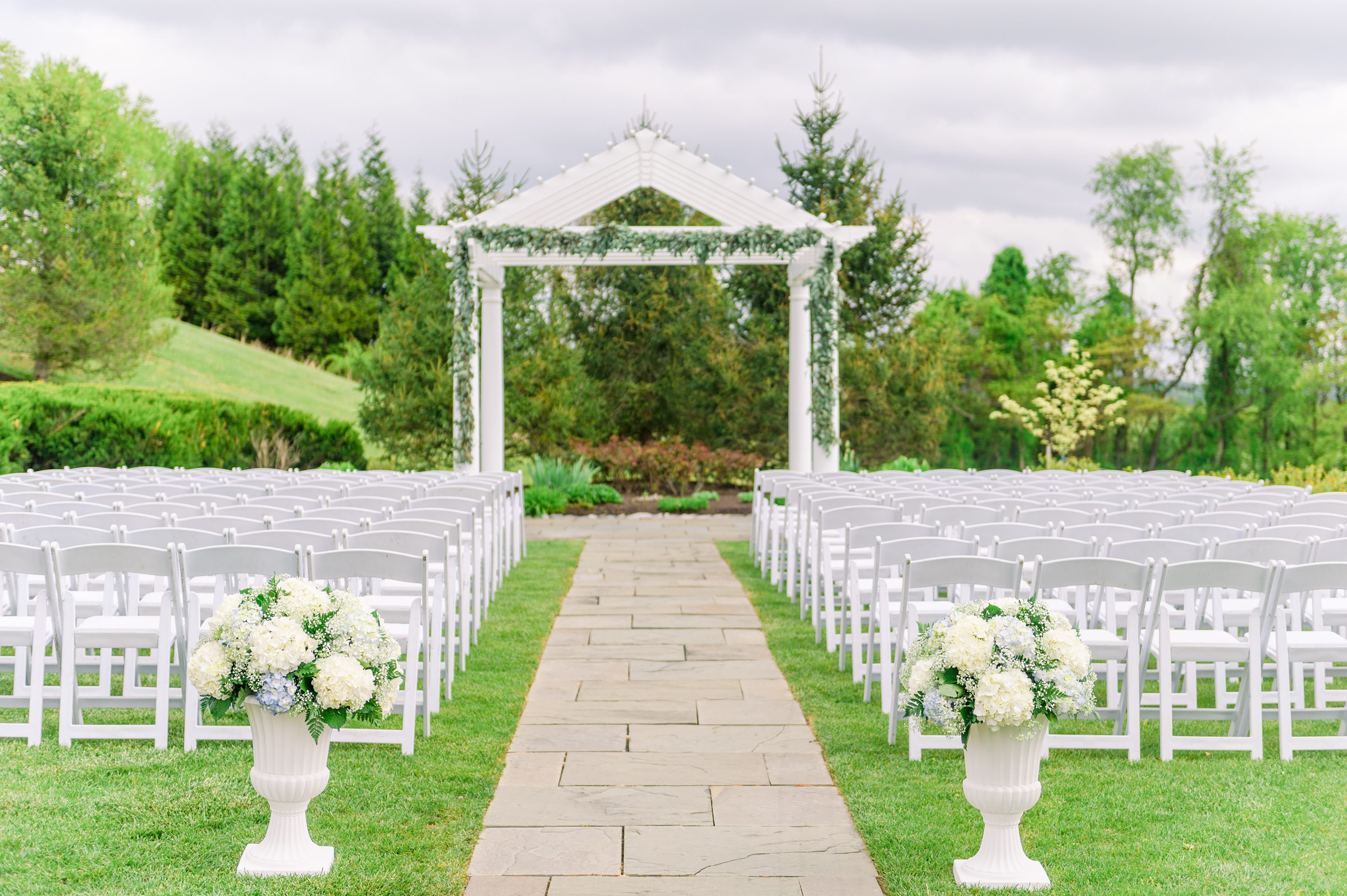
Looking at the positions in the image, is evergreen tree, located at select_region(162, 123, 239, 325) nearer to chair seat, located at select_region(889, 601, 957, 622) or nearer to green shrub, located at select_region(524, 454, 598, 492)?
green shrub, located at select_region(524, 454, 598, 492)

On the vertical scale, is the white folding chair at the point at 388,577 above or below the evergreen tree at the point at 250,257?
below

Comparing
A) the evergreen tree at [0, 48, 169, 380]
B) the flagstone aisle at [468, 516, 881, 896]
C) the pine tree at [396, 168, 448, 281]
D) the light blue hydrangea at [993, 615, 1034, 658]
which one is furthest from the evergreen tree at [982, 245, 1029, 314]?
the light blue hydrangea at [993, 615, 1034, 658]

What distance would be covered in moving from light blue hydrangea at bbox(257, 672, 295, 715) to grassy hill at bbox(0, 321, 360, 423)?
28881 millimetres

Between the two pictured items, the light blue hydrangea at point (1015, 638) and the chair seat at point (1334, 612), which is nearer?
the light blue hydrangea at point (1015, 638)

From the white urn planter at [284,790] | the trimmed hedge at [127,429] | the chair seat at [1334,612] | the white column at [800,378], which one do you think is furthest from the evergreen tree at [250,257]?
the white urn planter at [284,790]

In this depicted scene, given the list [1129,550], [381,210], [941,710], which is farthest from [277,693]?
[381,210]

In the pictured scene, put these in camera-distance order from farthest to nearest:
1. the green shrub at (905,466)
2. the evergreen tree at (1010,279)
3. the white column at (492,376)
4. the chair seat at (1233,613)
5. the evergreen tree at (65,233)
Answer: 1. the evergreen tree at (1010,279)
2. the evergreen tree at (65,233)
3. the green shrub at (905,466)
4. the white column at (492,376)
5. the chair seat at (1233,613)

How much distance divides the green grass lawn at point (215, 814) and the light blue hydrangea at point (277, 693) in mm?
564

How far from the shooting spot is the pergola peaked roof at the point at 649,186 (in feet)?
47.8

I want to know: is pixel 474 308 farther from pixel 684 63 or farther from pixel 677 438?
pixel 684 63

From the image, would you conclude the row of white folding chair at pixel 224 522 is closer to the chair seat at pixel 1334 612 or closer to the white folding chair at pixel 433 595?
the white folding chair at pixel 433 595

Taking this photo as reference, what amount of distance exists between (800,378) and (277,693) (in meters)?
13.3

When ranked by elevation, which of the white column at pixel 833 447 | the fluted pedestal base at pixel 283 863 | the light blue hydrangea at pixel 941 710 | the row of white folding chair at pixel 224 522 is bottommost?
the fluted pedestal base at pixel 283 863

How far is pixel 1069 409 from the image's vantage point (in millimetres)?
25453
